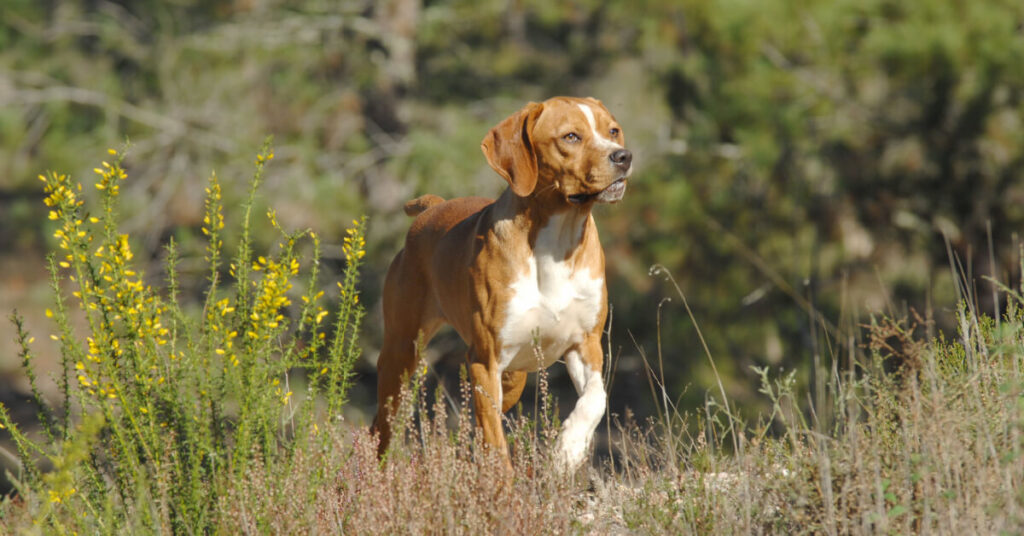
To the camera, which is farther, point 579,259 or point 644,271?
point 644,271

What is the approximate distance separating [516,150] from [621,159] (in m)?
0.46

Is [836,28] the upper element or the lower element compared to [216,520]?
upper

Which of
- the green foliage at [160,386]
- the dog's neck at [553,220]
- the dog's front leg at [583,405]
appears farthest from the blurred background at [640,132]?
the green foliage at [160,386]

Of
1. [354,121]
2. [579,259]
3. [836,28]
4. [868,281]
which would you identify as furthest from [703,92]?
[579,259]

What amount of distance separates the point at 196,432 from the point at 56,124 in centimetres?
902

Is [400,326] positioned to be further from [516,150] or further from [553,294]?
[516,150]

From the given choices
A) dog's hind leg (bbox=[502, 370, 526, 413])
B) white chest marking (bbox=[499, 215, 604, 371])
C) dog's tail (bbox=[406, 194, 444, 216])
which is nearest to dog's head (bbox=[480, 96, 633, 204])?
white chest marking (bbox=[499, 215, 604, 371])

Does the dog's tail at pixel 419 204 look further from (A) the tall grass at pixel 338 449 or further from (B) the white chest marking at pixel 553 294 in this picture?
(A) the tall grass at pixel 338 449

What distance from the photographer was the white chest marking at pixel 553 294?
4.42 meters

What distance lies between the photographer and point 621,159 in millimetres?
4301

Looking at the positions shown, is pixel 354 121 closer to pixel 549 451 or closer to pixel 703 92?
pixel 703 92

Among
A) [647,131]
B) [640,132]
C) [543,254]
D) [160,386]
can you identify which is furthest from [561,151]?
[640,132]

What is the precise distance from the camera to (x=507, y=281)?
4453 mm

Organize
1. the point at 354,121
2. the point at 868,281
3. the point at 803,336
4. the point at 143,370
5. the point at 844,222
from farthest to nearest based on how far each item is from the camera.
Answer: the point at 354,121 < the point at 868,281 < the point at 844,222 < the point at 803,336 < the point at 143,370
